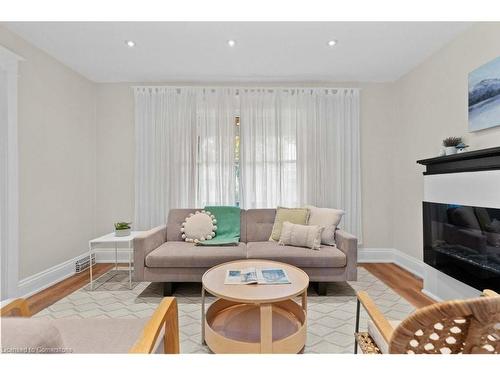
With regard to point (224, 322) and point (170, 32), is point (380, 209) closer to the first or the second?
point (224, 322)

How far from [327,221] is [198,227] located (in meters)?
1.48

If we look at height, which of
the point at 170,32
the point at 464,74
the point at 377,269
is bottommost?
the point at 377,269

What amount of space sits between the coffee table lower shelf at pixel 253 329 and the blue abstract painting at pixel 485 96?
2.23m

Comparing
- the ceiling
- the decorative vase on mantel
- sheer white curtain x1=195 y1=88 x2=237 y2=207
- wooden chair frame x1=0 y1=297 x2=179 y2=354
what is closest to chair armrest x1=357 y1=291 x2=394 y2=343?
wooden chair frame x1=0 y1=297 x2=179 y2=354

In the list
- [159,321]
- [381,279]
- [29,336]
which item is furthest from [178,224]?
[29,336]

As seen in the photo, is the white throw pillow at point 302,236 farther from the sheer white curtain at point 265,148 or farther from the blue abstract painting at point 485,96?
the blue abstract painting at point 485,96

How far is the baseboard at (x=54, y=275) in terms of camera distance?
8.98 ft

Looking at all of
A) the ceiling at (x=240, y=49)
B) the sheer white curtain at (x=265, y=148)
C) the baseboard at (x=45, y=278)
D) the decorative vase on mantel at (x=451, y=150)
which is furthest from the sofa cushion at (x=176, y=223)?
the decorative vase on mantel at (x=451, y=150)

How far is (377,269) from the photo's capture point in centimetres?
358

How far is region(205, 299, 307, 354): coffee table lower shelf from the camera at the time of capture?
1.62m

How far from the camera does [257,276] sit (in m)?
2.03
